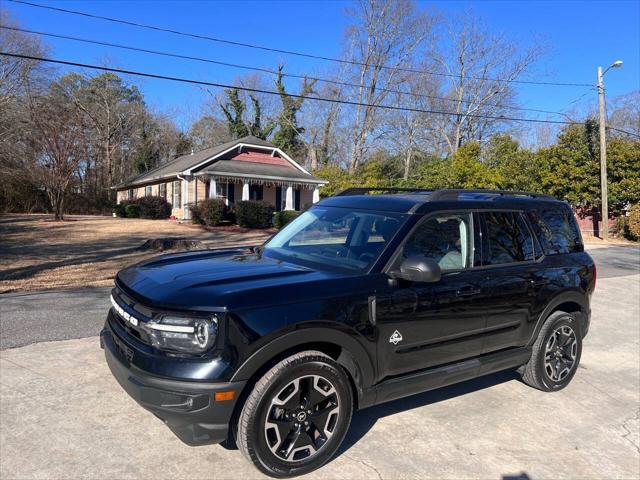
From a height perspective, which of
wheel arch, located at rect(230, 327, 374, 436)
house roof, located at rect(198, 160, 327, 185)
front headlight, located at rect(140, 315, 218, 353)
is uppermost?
house roof, located at rect(198, 160, 327, 185)

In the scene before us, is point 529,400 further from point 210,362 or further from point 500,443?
point 210,362

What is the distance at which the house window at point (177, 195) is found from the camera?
1183 inches

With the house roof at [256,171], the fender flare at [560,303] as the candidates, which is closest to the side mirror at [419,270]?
the fender flare at [560,303]

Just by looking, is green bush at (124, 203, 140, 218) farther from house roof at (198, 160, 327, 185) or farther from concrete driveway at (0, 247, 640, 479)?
concrete driveway at (0, 247, 640, 479)

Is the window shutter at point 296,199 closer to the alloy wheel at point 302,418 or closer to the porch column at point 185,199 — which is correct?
the porch column at point 185,199

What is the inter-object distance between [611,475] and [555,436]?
20.7 inches

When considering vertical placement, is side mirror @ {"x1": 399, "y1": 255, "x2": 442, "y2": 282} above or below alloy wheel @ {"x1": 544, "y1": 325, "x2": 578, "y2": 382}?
above

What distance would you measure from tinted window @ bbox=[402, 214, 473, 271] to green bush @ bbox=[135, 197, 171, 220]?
28.4 m

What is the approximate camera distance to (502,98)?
41.2 meters

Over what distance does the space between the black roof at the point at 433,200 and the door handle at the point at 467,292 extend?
664mm

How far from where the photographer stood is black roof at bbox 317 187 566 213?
3834 mm

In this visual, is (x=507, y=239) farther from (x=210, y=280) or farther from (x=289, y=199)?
(x=289, y=199)

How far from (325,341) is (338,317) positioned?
17 cm

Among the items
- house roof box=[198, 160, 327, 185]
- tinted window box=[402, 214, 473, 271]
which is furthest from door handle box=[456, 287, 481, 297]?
house roof box=[198, 160, 327, 185]
